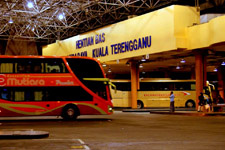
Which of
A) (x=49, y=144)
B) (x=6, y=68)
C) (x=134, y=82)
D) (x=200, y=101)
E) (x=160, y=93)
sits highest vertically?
(x=6, y=68)

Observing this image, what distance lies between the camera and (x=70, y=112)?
69.1ft

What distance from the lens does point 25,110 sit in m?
20.9

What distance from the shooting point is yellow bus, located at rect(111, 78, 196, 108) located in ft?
126

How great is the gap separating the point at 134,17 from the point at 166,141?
861 inches

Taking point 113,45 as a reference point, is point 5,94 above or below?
below

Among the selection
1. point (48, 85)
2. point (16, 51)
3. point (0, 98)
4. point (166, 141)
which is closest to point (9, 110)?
point (0, 98)

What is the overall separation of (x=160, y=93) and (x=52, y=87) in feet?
62.4

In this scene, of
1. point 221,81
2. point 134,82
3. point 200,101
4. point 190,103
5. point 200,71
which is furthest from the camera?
point 221,81

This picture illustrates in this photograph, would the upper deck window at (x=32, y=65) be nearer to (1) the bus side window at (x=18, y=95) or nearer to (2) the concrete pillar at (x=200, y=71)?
(1) the bus side window at (x=18, y=95)

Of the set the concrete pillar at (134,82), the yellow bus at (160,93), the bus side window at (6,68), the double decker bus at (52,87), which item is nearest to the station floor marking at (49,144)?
the double decker bus at (52,87)

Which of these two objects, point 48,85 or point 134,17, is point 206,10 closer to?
point 134,17

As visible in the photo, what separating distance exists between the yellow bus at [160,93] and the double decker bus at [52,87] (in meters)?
17.0

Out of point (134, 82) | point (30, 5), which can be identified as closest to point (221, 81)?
point (134, 82)

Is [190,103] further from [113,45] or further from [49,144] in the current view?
[49,144]
